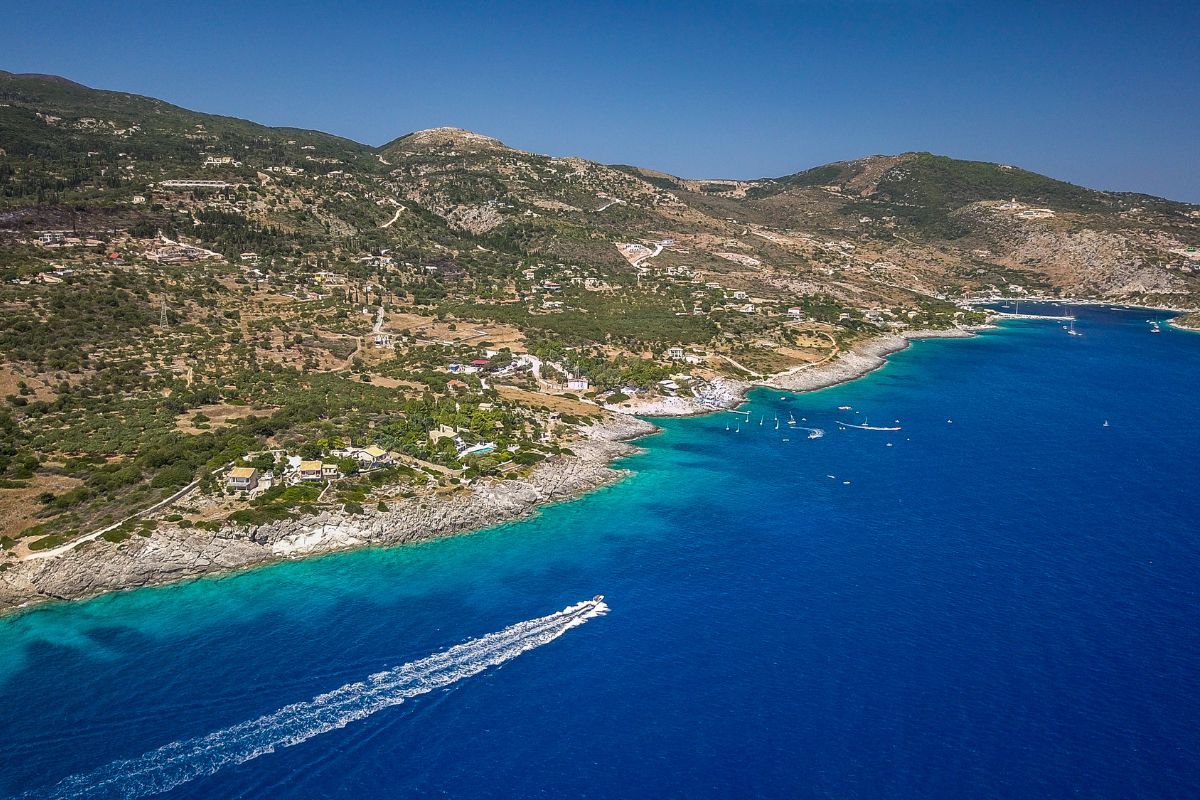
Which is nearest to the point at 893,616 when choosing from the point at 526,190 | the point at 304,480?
the point at 304,480

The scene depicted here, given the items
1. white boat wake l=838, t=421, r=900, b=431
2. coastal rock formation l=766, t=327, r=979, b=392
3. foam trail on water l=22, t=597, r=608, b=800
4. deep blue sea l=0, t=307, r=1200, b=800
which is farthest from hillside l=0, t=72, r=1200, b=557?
foam trail on water l=22, t=597, r=608, b=800

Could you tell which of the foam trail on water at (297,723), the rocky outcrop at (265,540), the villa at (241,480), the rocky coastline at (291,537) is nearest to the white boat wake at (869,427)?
the rocky coastline at (291,537)

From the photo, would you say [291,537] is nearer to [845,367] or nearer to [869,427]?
[869,427]

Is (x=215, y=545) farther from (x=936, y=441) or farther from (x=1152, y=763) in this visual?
(x=936, y=441)

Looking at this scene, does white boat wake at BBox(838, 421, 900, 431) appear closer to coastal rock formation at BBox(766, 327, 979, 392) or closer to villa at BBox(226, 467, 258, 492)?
coastal rock formation at BBox(766, 327, 979, 392)

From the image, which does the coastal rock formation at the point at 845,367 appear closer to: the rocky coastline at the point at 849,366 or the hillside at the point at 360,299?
the rocky coastline at the point at 849,366

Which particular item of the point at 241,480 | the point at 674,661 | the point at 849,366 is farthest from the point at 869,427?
the point at 241,480
